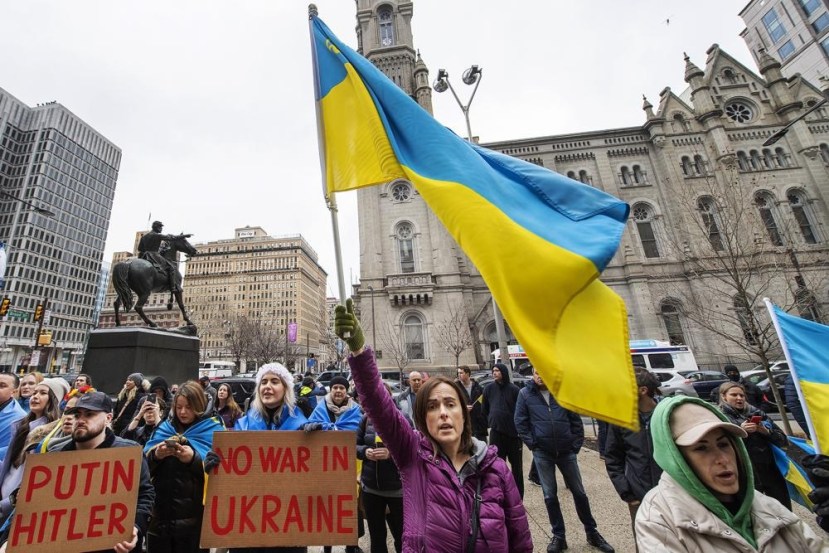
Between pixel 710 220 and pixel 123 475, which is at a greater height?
pixel 710 220

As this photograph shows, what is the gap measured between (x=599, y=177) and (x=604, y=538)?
3366 cm

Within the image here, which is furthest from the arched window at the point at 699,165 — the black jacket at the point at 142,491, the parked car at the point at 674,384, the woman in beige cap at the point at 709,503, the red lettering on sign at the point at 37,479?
the red lettering on sign at the point at 37,479

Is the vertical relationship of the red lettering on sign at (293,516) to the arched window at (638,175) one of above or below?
below

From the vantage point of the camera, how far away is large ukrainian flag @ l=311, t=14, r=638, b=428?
1929 mm

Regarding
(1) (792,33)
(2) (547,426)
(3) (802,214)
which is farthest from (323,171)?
(1) (792,33)

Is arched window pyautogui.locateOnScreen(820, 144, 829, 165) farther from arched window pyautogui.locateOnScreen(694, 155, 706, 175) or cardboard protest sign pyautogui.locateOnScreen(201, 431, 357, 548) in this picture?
cardboard protest sign pyautogui.locateOnScreen(201, 431, 357, 548)

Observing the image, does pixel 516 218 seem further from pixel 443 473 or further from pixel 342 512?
pixel 342 512

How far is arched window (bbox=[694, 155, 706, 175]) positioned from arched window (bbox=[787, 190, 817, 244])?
6985mm

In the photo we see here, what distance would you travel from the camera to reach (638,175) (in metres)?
32.6

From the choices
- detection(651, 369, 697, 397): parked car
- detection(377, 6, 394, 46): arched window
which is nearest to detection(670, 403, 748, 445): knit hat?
detection(651, 369, 697, 397): parked car

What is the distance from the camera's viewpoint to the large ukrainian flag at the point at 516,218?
1.93m

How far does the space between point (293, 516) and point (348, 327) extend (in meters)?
1.63

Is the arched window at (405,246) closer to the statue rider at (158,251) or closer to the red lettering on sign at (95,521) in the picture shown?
the statue rider at (158,251)

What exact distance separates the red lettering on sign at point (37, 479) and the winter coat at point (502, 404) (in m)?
5.36
